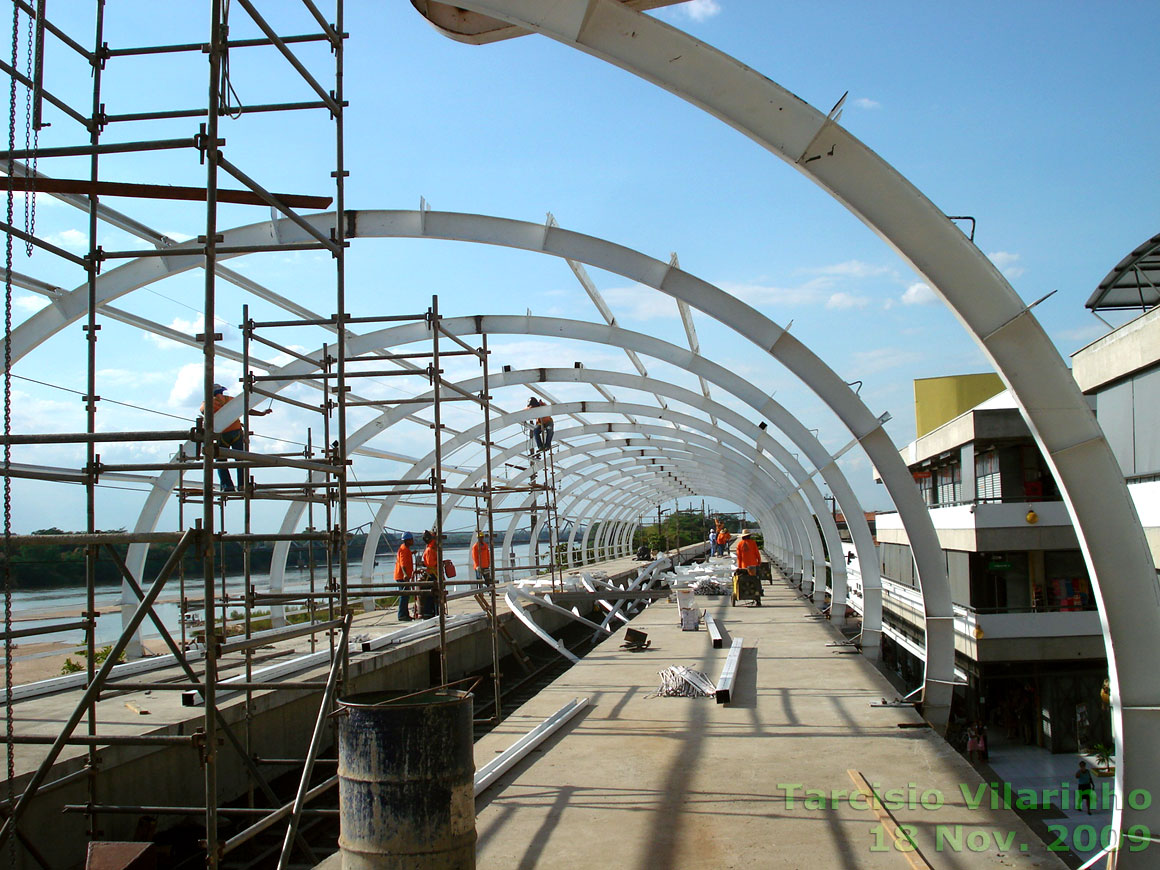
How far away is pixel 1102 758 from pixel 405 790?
50.2ft

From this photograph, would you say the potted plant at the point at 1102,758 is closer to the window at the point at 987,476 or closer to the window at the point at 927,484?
the window at the point at 987,476

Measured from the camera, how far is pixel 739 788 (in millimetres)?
5992

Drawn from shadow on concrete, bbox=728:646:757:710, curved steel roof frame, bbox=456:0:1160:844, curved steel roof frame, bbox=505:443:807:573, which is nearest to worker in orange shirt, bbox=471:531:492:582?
curved steel roof frame, bbox=505:443:807:573

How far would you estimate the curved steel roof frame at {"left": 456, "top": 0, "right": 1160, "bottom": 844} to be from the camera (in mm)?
4488

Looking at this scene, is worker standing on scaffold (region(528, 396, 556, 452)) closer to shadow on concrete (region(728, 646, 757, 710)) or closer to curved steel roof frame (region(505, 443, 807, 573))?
curved steel roof frame (region(505, 443, 807, 573))

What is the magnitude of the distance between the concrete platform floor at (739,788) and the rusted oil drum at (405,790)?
81 cm

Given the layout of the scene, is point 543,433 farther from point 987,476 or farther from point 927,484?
point 927,484

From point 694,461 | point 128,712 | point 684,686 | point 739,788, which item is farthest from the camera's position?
point 694,461

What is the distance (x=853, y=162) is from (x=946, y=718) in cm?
594

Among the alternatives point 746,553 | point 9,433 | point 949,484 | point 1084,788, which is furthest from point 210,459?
point 949,484

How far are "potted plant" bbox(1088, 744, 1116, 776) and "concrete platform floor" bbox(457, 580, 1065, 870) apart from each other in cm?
757

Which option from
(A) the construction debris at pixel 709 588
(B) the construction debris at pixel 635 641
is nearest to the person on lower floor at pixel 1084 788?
(B) the construction debris at pixel 635 641

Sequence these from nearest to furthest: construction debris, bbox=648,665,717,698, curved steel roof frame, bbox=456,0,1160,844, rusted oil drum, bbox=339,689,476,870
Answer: rusted oil drum, bbox=339,689,476,870, curved steel roof frame, bbox=456,0,1160,844, construction debris, bbox=648,665,717,698

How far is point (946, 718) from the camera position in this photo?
8.45 m
